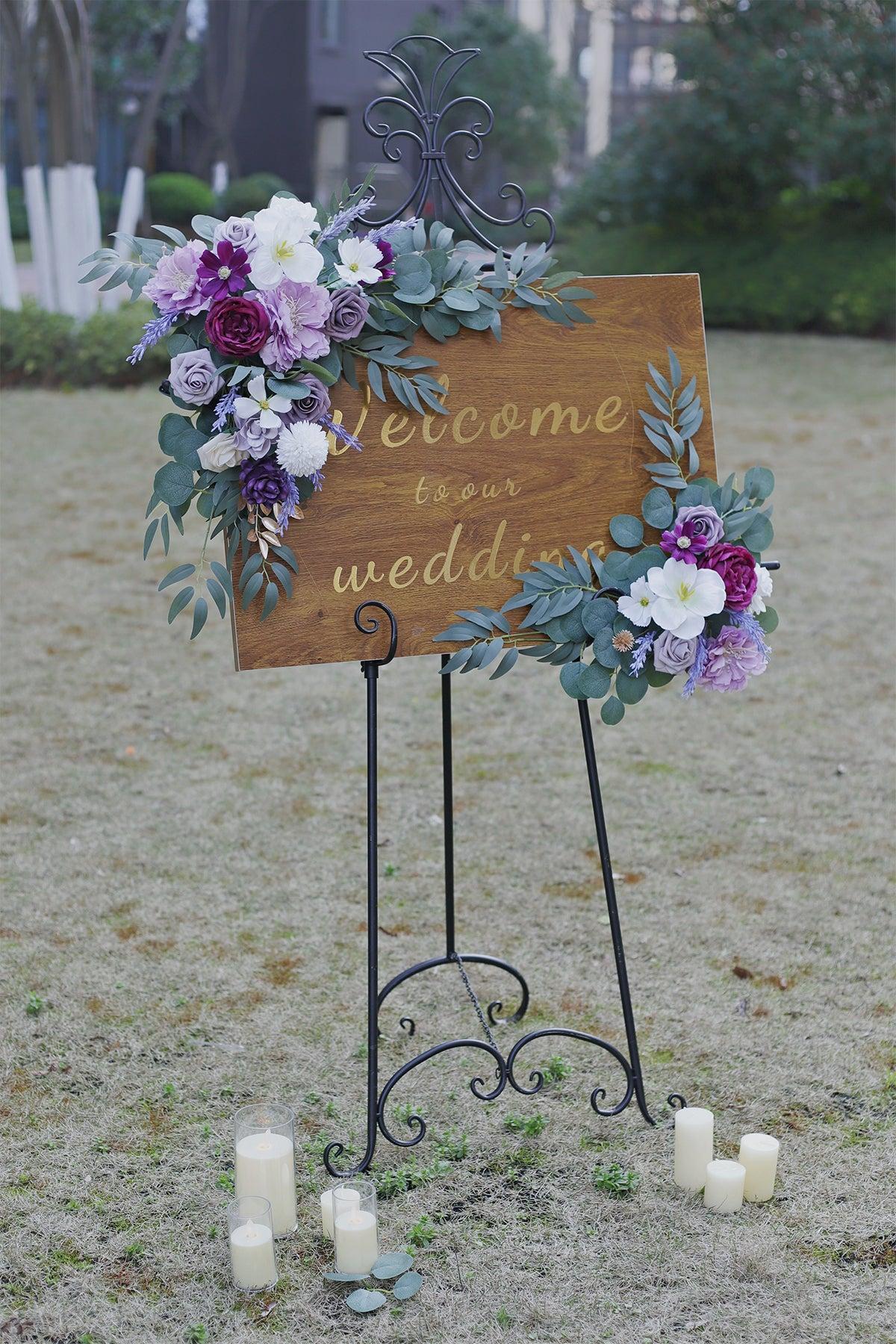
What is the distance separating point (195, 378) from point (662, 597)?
0.87 metres

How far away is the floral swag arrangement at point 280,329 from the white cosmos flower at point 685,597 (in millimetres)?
491

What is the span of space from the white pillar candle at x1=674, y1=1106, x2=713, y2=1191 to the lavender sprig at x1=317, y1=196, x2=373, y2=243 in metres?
1.66

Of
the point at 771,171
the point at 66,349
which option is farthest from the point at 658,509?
the point at 771,171

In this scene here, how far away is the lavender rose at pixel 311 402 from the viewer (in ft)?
7.09

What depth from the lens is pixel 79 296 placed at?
1123 cm

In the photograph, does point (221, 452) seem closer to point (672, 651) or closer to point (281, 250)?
point (281, 250)

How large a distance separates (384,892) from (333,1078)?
84 centimetres

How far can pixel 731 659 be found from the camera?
2.37 m

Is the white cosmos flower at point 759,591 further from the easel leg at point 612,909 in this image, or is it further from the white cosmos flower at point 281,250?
the white cosmos flower at point 281,250

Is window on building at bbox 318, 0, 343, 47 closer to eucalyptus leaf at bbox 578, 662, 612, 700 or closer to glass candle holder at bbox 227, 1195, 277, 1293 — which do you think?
eucalyptus leaf at bbox 578, 662, 612, 700

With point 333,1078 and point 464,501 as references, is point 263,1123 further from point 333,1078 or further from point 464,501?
point 464,501

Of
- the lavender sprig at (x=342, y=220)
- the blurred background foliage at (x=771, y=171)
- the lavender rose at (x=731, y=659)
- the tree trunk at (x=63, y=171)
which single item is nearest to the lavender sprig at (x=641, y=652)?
the lavender rose at (x=731, y=659)

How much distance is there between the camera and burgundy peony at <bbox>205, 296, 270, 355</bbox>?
2084mm

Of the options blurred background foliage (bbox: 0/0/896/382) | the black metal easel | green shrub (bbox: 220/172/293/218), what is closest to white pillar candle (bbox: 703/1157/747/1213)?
the black metal easel
